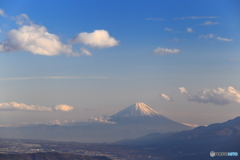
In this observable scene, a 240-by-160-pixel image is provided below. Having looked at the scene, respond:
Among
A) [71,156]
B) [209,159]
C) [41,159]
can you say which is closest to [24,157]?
[41,159]

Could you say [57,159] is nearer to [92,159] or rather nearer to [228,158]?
[92,159]

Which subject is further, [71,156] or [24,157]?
[71,156]

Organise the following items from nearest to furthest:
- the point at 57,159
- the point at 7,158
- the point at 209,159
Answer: the point at 7,158 < the point at 57,159 < the point at 209,159

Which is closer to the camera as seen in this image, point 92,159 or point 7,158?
point 7,158

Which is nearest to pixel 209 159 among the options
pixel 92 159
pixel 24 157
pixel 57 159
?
pixel 92 159

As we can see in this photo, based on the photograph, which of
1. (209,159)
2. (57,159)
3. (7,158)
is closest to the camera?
(7,158)

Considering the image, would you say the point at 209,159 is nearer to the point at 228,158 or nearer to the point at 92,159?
the point at 228,158

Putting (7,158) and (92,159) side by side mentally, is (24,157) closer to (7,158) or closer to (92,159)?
(7,158)
